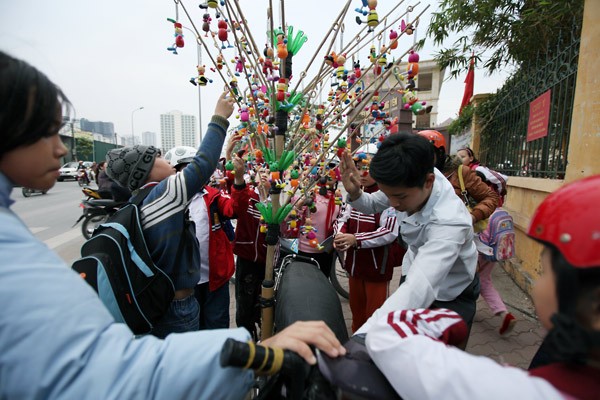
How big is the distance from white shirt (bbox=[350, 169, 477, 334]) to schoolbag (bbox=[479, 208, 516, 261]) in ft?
6.26

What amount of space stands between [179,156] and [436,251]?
7.16 feet

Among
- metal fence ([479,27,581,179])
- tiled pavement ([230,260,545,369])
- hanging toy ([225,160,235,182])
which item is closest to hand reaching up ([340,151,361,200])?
hanging toy ([225,160,235,182])

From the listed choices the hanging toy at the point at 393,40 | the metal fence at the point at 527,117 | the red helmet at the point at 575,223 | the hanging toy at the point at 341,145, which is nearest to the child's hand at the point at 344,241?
the hanging toy at the point at 341,145

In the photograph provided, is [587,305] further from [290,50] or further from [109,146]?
[109,146]

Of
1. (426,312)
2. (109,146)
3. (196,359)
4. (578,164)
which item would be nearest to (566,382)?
(426,312)

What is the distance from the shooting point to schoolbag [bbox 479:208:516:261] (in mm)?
3105

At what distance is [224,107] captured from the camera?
60.4 inches

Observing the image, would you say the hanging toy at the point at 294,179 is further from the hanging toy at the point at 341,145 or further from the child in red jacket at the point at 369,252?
the child in red jacket at the point at 369,252

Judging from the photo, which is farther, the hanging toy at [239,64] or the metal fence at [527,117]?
the metal fence at [527,117]

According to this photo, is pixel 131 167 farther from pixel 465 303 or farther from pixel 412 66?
pixel 465 303

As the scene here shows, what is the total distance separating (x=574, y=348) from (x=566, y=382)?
0.09 metres

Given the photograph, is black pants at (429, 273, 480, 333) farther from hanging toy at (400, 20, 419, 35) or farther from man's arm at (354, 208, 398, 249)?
hanging toy at (400, 20, 419, 35)

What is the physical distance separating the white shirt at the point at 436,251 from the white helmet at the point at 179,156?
6.02 feet

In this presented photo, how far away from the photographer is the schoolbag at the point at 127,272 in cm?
125
